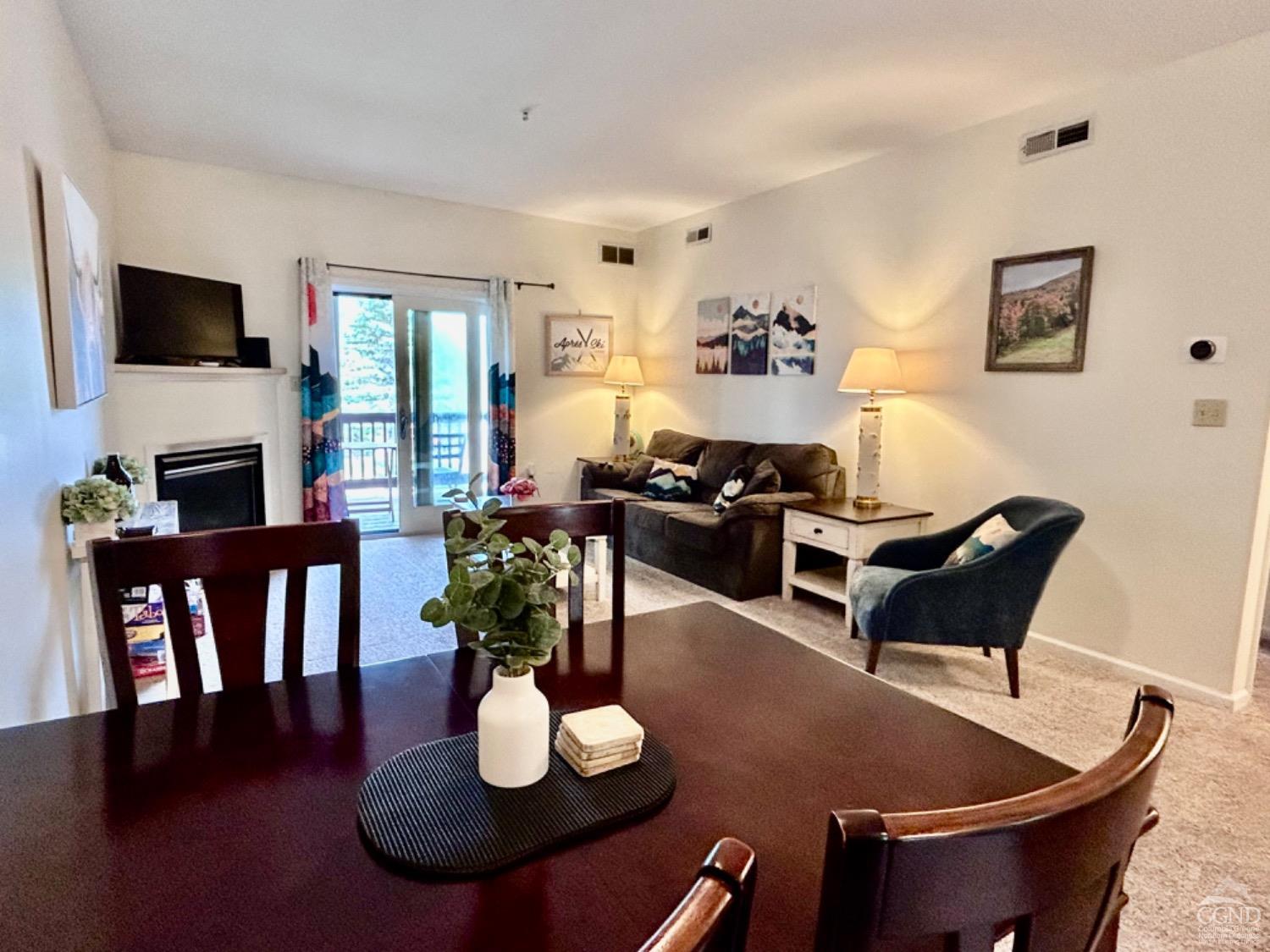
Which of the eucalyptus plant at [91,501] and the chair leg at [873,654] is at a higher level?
the eucalyptus plant at [91,501]

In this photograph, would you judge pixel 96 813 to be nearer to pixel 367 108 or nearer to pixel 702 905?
pixel 702 905

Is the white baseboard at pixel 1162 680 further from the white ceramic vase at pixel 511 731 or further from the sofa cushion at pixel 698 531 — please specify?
the white ceramic vase at pixel 511 731

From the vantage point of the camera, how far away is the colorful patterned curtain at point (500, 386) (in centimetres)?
552

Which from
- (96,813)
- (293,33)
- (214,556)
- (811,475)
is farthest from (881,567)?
(293,33)

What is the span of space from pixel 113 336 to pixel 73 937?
13.3 feet

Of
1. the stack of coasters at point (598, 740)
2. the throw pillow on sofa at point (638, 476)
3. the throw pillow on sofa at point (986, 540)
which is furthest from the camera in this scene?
the throw pillow on sofa at point (638, 476)

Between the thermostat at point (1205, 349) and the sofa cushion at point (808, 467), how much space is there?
72.4 inches

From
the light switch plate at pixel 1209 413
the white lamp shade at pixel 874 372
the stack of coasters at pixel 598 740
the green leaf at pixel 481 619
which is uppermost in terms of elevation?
the white lamp shade at pixel 874 372

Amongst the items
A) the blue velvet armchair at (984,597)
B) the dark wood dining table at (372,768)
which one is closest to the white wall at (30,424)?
the dark wood dining table at (372,768)

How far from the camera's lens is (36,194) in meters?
2.00

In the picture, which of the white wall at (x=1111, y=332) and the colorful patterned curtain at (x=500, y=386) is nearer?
the white wall at (x=1111, y=332)

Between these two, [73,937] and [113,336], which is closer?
[73,937]

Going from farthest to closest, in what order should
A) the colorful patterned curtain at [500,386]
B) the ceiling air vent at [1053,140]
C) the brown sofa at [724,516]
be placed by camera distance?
the colorful patterned curtain at [500,386] < the brown sofa at [724,516] < the ceiling air vent at [1053,140]

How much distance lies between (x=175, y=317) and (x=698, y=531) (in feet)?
10.8
